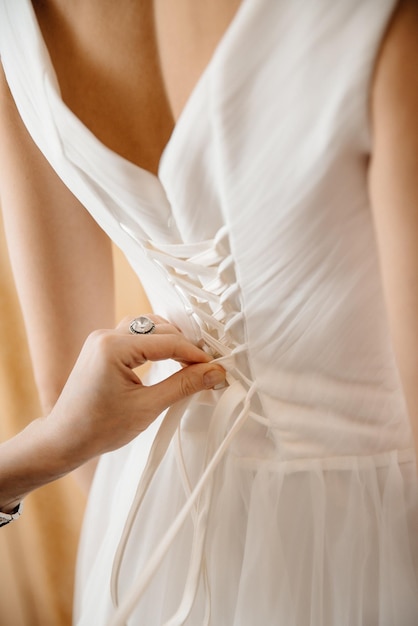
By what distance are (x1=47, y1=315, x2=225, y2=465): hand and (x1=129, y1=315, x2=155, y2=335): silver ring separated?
0.4 inches

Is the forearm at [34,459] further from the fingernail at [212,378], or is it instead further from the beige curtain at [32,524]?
the beige curtain at [32,524]

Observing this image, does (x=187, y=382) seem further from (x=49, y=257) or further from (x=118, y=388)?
(x=49, y=257)

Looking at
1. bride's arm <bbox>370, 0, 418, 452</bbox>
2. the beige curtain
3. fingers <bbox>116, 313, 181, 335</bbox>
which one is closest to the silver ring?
fingers <bbox>116, 313, 181, 335</bbox>

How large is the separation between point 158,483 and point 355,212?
0.43 metres

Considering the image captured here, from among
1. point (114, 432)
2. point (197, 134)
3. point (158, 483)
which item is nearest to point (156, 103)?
point (197, 134)

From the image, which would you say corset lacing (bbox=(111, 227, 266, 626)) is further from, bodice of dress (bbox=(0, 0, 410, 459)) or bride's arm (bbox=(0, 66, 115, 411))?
bride's arm (bbox=(0, 66, 115, 411))

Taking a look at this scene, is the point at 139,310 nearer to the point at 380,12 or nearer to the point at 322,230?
the point at 322,230

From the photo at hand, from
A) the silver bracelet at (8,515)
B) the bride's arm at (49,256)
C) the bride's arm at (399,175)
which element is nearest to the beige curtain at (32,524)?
the bride's arm at (49,256)

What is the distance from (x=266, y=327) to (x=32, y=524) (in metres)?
1.06

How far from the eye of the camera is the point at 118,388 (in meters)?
0.53

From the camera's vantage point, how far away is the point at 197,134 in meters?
0.45

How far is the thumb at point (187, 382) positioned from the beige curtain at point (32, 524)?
656mm

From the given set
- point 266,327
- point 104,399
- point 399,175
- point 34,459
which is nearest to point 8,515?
point 34,459

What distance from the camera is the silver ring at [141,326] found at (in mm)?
563
